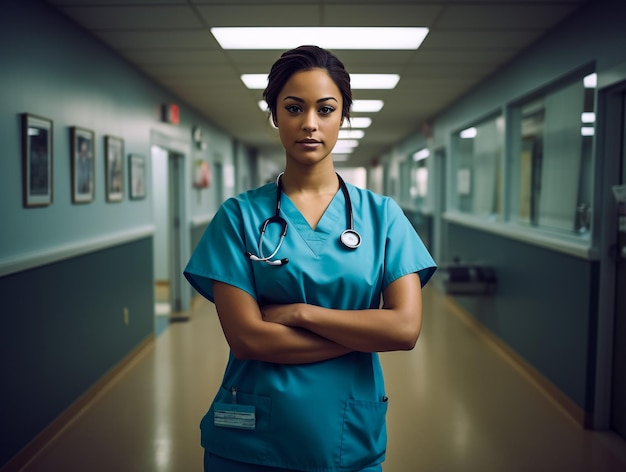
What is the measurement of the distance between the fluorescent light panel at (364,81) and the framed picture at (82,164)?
1653 mm

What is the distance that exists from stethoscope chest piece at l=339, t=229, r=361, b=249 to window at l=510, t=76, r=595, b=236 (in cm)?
255

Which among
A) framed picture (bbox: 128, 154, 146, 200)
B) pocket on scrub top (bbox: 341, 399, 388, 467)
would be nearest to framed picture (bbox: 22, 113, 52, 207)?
framed picture (bbox: 128, 154, 146, 200)

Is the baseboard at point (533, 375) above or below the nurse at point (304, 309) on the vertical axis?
below

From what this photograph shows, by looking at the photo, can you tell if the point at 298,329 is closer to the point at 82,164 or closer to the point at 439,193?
the point at 82,164

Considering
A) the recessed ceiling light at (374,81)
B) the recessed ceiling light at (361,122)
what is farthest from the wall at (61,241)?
the recessed ceiling light at (361,122)

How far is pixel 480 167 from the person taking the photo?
19.5ft

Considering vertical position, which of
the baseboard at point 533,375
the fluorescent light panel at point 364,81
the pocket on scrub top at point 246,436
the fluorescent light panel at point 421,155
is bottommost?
the baseboard at point 533,375

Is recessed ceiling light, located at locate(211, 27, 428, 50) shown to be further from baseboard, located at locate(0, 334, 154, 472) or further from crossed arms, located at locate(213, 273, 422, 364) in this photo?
crossed arms, located at locate(213, 273, 422, 364)

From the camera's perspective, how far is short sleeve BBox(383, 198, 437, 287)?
3.85 feet

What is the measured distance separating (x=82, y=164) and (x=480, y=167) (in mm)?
3800

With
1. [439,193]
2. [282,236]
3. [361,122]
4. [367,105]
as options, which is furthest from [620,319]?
[361,122]

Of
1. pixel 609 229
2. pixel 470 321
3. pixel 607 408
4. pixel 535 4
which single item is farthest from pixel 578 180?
pixel 470 321

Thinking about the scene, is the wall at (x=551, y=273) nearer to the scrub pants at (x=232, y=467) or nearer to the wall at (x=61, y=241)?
the scrub pants at (x=232, y=467)

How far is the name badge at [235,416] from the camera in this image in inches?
43.4
